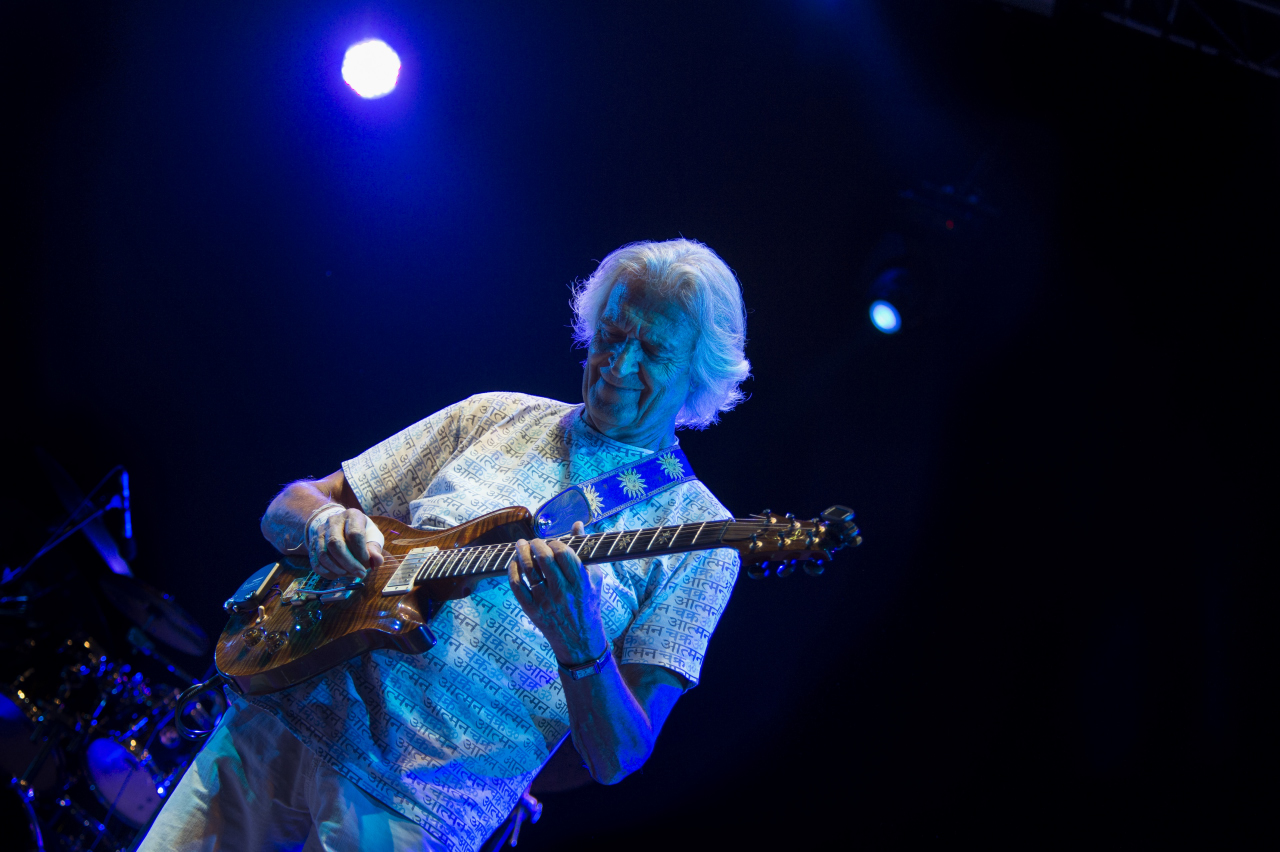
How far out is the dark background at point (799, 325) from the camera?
3246 millimetres

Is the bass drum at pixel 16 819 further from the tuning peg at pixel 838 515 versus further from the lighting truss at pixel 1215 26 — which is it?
the lighting truss at pixel 1215 26

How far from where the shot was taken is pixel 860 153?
3.92 metres

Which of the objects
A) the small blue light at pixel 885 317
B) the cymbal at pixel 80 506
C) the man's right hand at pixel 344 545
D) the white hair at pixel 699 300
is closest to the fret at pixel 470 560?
the man's right hand at pixel 344 545

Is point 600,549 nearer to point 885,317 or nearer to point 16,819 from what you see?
point 885,317

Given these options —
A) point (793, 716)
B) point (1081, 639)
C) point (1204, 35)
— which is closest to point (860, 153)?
point (1204, 35)

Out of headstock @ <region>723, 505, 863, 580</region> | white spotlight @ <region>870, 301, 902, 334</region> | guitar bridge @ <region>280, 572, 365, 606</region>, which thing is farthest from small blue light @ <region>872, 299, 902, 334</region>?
guitar bridge @ <region>280, 572, 365, 606</region>

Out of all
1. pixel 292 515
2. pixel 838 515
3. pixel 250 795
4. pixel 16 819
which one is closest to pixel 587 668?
pixel 838 515

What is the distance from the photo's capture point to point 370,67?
4.04 meters

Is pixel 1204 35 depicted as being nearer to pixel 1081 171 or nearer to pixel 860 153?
pixel 1081 171

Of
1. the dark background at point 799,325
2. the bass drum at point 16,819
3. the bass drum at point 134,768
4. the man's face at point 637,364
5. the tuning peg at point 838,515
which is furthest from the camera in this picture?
the bass drum at point 134,768

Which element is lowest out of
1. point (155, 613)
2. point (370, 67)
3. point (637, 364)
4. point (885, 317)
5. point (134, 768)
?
point (134, 768)

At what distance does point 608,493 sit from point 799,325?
2.20 metres

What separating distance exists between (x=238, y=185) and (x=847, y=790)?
4170 millimetres

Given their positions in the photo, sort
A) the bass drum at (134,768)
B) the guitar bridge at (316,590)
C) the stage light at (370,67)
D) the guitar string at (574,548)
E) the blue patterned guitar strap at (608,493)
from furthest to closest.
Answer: the stage light at (370,67), the bass drum at (134,768), the blue patterned guitar strap at (608,493), the guitar bridge at (316,590), the guitar string at (574,548)
